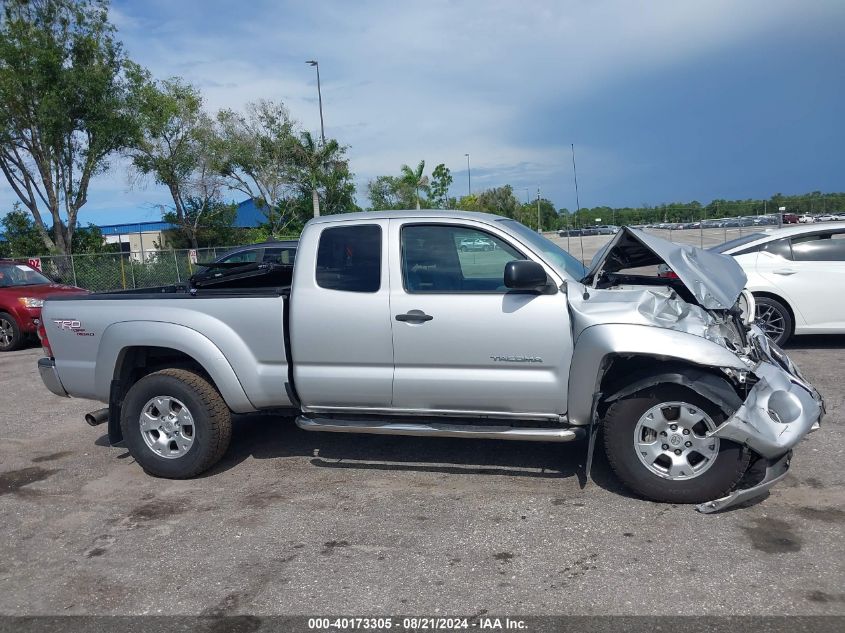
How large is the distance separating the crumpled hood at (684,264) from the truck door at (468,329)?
2.14 feet

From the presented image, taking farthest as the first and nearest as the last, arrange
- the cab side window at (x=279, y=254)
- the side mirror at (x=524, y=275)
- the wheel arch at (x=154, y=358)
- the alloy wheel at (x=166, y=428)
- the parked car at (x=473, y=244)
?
the cab side window at (x=279, y=254)
the alloy wheel at (x=166, y=428)
the wheel arch at (x=154, y=358)
the parked car at (x=473, y=244)
the side mirror at (x=524, y=275)

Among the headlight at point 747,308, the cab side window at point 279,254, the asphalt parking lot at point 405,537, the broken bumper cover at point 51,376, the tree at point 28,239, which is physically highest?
the tree at point 28,239

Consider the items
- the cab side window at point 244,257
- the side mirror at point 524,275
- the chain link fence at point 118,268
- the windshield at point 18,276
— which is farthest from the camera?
the chain link fence at point 118,268

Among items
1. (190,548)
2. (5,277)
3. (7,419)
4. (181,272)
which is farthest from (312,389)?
(181,272)

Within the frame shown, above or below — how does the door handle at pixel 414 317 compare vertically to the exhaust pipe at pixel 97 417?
above

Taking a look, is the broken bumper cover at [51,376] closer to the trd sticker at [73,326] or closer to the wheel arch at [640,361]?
the trd sticker at [73,326]

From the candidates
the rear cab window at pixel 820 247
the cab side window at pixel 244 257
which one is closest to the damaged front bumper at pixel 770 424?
the rear cab window at pixel 820 247

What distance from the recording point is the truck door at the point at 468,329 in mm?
4840

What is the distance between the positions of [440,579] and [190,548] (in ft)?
5.17

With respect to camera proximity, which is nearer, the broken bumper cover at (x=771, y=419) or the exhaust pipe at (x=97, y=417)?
the broken bumper cover at (x=771, y=419)

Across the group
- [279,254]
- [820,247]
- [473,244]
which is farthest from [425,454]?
[279,254]

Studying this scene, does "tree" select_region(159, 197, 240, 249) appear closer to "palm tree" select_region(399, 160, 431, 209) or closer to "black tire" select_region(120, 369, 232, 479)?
"palm tree" select_region(399, 160, 431, 209)

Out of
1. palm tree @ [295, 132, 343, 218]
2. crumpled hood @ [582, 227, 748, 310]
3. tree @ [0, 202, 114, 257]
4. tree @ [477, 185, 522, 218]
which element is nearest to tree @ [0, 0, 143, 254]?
tree @ [0, 202, 114, 257]

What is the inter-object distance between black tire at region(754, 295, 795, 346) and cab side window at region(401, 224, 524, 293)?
17.3ft
